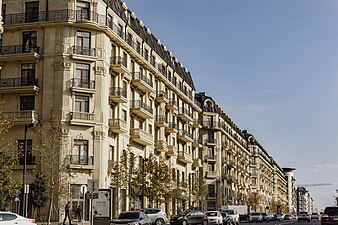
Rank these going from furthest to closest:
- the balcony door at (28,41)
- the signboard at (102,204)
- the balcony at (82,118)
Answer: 1. the balcony door at (28,41)
2. the balcony at (82,118)
3. the signboard at (102,204)

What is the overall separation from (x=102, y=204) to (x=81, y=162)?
55.8ft

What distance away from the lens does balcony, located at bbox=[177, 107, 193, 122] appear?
8176 centimetres

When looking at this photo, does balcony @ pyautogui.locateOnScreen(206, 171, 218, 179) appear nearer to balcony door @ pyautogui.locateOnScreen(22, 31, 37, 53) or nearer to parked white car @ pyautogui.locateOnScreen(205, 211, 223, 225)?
parked white car @ pyautogui.locateOnScreen(205, 211, 223, 225)

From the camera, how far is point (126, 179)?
53.8 m

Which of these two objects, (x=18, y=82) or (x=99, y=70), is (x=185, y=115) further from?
(x=18, y=82)

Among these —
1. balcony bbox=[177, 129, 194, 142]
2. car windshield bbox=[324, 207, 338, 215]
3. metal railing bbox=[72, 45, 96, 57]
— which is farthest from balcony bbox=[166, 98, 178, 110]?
car windshield bbox=[324, 207, 338, 215]

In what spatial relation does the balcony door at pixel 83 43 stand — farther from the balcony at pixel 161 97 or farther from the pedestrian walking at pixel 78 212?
the balcony at pixel 161 97

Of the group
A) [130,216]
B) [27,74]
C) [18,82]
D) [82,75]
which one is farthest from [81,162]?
[130,216]

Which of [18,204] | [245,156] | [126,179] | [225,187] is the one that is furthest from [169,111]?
[245,156]

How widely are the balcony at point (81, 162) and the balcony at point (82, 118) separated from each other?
313 cm

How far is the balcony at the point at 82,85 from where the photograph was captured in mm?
52969

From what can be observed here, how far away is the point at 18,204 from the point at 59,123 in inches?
322

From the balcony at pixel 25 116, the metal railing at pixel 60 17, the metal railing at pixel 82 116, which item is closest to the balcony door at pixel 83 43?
the metal railing at pixel 60 17

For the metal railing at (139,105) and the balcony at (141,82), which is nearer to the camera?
the metal railing at (139,105)
